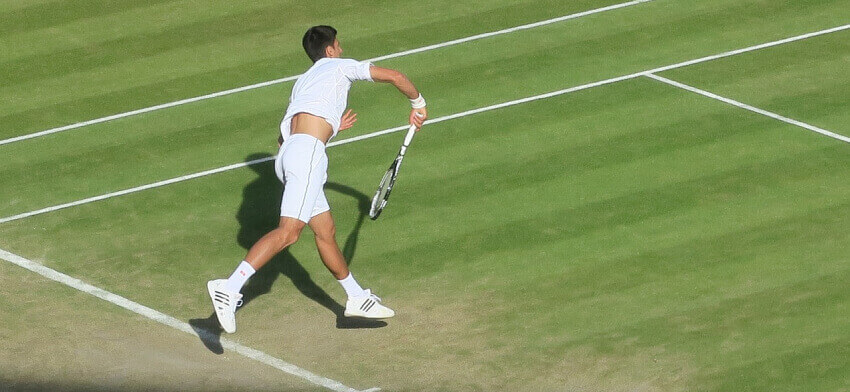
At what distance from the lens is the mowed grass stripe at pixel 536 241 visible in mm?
11508

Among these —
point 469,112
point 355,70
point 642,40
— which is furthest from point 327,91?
point 642,40

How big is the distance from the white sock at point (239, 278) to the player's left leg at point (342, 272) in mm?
793

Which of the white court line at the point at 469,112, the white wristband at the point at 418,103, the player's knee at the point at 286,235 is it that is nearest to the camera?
the player's knee at the point at 286,235

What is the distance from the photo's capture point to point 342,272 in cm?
1174

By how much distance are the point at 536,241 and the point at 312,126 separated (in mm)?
2865

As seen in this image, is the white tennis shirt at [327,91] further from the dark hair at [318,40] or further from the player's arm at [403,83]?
the dark hair at [318,40]

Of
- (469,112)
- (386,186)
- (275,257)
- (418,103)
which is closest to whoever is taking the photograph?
(418,103)

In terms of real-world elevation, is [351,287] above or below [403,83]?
below

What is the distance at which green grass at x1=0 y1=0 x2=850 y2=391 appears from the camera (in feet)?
37.9

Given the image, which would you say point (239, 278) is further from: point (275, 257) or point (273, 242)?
point (275, 257)

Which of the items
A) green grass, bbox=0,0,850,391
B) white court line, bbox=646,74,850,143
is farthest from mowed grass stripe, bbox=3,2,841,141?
A: white court line, bbox=646,74,850,143

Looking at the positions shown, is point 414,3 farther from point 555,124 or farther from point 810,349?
point 810,349

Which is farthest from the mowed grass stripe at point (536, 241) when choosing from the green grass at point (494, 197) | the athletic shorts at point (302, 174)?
the athletic shorts at point (302, 174)

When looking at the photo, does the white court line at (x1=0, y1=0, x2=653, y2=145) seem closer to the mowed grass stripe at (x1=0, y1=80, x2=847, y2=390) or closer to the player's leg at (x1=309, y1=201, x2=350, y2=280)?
the mowed grass stripe at (x1=0, y1=80, x2=847, y2=390)
